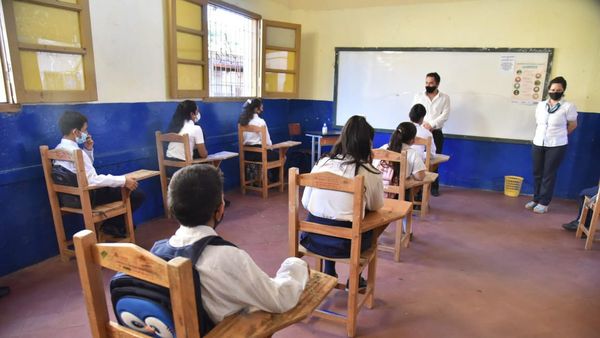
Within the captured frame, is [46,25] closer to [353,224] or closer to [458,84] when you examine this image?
[353,224]

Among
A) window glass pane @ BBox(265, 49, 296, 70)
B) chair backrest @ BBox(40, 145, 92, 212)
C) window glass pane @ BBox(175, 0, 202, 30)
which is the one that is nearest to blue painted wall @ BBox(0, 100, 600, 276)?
chair backrest @ BBox(40, 145, 92, 212)

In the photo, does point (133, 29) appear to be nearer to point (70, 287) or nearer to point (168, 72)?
point (168, 72)

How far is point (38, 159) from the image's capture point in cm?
278

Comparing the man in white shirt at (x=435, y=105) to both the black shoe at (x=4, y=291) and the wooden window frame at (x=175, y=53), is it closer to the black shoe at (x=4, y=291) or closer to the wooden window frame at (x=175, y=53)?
the wooden window frame at (x=175, y=53)

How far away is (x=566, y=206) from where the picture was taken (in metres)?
4.63

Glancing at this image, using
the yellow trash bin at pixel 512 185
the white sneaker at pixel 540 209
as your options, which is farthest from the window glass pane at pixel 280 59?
the white sneaker at pixel 540 209

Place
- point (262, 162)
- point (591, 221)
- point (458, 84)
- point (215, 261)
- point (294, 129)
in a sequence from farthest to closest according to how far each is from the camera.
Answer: point (294, 129) < point (458, 84) < point (262, 162) < point (591, 221) < point (215, 261)

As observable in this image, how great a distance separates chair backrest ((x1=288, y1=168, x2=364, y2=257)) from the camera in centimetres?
178

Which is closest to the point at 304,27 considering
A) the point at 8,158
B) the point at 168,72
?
the point at 168,72

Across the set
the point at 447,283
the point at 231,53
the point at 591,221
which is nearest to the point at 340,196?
the point at 447,283

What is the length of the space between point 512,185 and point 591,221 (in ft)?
5.67

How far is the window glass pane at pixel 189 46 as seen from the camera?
3.95 metres

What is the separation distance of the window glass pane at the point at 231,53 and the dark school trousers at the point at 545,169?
3693 mm

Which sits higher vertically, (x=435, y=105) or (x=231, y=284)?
(x=435, y=105)
